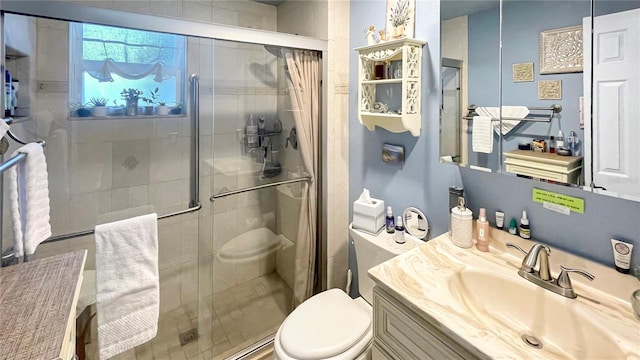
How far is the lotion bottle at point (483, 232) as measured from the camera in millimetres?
1252

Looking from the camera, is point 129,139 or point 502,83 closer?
point 502,83

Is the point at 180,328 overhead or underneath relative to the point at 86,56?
underneath

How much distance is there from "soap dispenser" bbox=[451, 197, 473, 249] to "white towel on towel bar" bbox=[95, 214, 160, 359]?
134 centimetres

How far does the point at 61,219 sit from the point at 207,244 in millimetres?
719

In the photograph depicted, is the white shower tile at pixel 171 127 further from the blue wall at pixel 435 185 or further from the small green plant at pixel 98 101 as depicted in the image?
the blue wall at pixel 435 185

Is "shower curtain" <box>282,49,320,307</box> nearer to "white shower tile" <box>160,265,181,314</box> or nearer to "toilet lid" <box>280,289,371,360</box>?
"toilet lid" <box>280,289,371,360</box>

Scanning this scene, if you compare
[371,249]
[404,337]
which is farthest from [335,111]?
[404,337]

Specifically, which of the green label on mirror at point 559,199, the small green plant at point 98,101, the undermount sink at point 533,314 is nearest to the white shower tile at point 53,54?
the small green plant at point 98,101

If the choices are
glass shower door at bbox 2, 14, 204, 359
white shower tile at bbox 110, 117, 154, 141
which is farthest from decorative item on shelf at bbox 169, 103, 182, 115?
white shower tile at bbox 110, 117, 154, 141

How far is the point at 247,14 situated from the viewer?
2.14 metres

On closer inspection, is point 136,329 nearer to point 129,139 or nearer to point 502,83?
point 129,139

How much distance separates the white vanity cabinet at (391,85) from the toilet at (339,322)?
0.60 metres

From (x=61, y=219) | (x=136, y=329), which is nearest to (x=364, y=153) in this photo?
(x=136, y=329)

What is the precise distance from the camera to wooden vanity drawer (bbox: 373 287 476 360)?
Answer: 0.87 m
